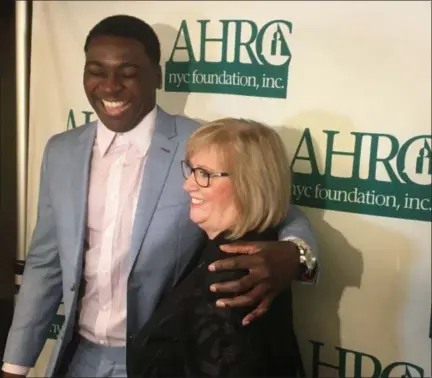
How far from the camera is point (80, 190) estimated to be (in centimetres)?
92

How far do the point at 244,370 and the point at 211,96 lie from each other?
0.40 meters

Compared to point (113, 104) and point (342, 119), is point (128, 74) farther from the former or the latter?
point (342, 119)

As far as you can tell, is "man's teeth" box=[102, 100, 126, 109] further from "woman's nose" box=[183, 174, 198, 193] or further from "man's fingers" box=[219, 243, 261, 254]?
"man's fingers" box=[219, 243, 261, 254]

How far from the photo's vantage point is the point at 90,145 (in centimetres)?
93

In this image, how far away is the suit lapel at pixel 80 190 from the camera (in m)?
0.92

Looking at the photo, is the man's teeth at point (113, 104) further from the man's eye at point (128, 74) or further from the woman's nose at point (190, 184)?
the woman's nose at point (190, 184)

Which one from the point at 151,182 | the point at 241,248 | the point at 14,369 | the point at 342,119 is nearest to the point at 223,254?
the point at 241,248

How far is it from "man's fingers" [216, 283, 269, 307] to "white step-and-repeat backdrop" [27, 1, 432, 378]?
119mm

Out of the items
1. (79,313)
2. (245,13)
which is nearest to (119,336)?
(79,313)

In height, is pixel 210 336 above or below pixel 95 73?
below

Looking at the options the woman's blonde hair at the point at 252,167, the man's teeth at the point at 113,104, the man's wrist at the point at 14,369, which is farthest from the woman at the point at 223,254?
the man's wrist at the point at 14,369

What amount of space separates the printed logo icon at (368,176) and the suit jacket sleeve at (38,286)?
39cm

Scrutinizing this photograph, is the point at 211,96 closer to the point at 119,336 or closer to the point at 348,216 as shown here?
the point at 348,216

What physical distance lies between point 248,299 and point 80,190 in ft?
1.00
